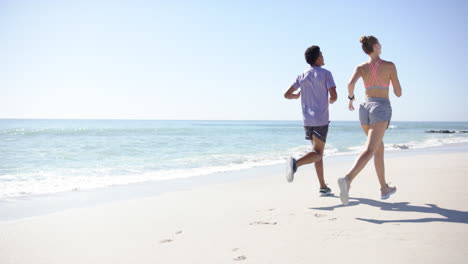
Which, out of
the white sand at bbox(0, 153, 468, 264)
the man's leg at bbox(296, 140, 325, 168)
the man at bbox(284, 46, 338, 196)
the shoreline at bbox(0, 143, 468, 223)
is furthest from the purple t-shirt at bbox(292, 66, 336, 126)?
the shoreline at bbox(0, 143, 468, 223)

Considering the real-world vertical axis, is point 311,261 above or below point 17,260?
above

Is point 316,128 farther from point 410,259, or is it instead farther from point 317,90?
point 410,259

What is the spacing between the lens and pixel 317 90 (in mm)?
3943

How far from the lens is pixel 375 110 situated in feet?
10.9

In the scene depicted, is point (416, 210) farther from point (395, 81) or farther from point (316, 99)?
point (316, 99)

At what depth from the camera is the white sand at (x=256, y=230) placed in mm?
2172

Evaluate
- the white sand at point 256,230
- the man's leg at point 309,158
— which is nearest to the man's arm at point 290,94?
the man's leg at point 309,158

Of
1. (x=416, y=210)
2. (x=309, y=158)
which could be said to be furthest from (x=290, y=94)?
(x=416, y=210)

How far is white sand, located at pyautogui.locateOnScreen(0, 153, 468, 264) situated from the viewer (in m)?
2.17

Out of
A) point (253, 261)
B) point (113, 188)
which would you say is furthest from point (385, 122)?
point (113, 188)

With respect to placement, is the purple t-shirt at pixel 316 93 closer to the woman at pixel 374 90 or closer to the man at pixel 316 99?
the man at pixel 316 99

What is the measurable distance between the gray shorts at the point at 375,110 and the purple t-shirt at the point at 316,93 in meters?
0.54

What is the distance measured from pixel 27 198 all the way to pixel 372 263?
4.85 metres

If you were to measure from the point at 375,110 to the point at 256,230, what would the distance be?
72.0 inches
